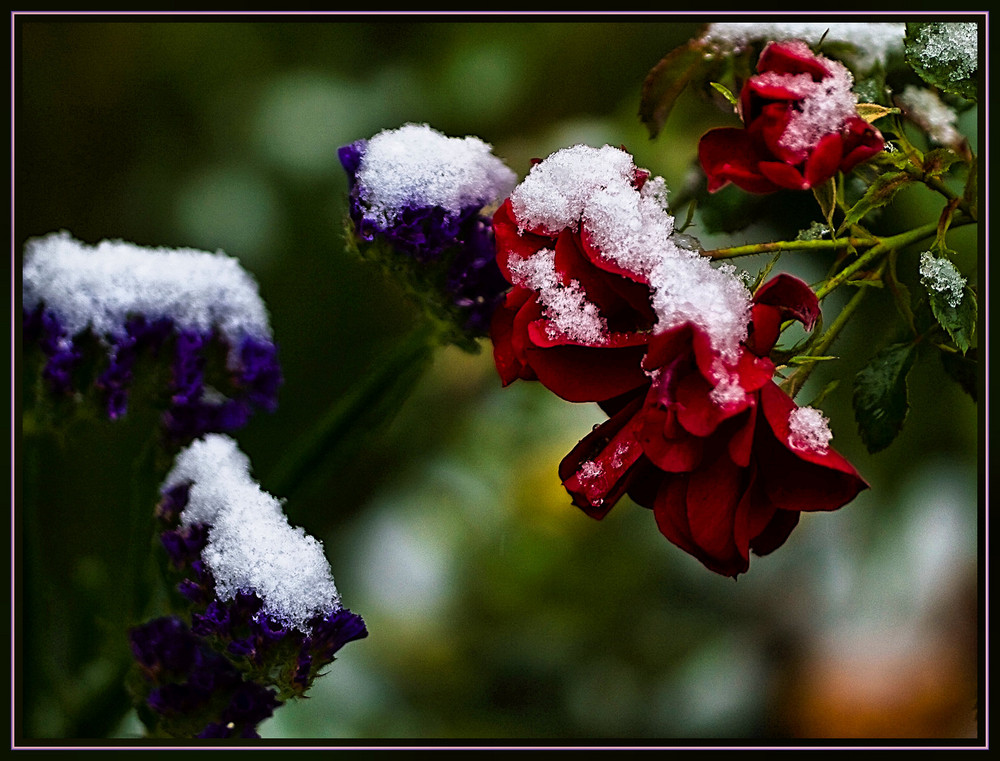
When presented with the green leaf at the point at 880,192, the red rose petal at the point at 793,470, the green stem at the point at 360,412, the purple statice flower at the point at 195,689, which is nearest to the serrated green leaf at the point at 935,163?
the green leaf at the point at 880,192

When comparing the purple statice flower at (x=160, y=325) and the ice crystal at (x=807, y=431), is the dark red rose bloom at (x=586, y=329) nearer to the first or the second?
the ice crystal at (x=807, y=431)

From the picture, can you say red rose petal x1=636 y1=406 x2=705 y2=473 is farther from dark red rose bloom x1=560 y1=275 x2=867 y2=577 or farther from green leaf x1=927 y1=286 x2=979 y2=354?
green leaf x1=927 y1=286 x2=979 y2=354

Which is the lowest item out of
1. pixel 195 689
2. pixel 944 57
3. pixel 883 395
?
pixel 195 689

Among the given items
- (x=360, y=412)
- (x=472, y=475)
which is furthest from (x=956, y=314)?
(x=472, y=475)

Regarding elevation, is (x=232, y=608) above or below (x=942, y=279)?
below

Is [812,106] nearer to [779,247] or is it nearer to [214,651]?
[779,247]

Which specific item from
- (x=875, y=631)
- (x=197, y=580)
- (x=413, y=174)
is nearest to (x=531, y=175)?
(x=413, y=174)

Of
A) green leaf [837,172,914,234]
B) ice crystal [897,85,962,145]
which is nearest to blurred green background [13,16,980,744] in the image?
ice crystal [897,85,962,145]

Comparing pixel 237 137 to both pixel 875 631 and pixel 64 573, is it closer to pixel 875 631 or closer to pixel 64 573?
pixel 64 573

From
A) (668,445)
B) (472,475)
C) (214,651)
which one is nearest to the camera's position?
(668,445)
